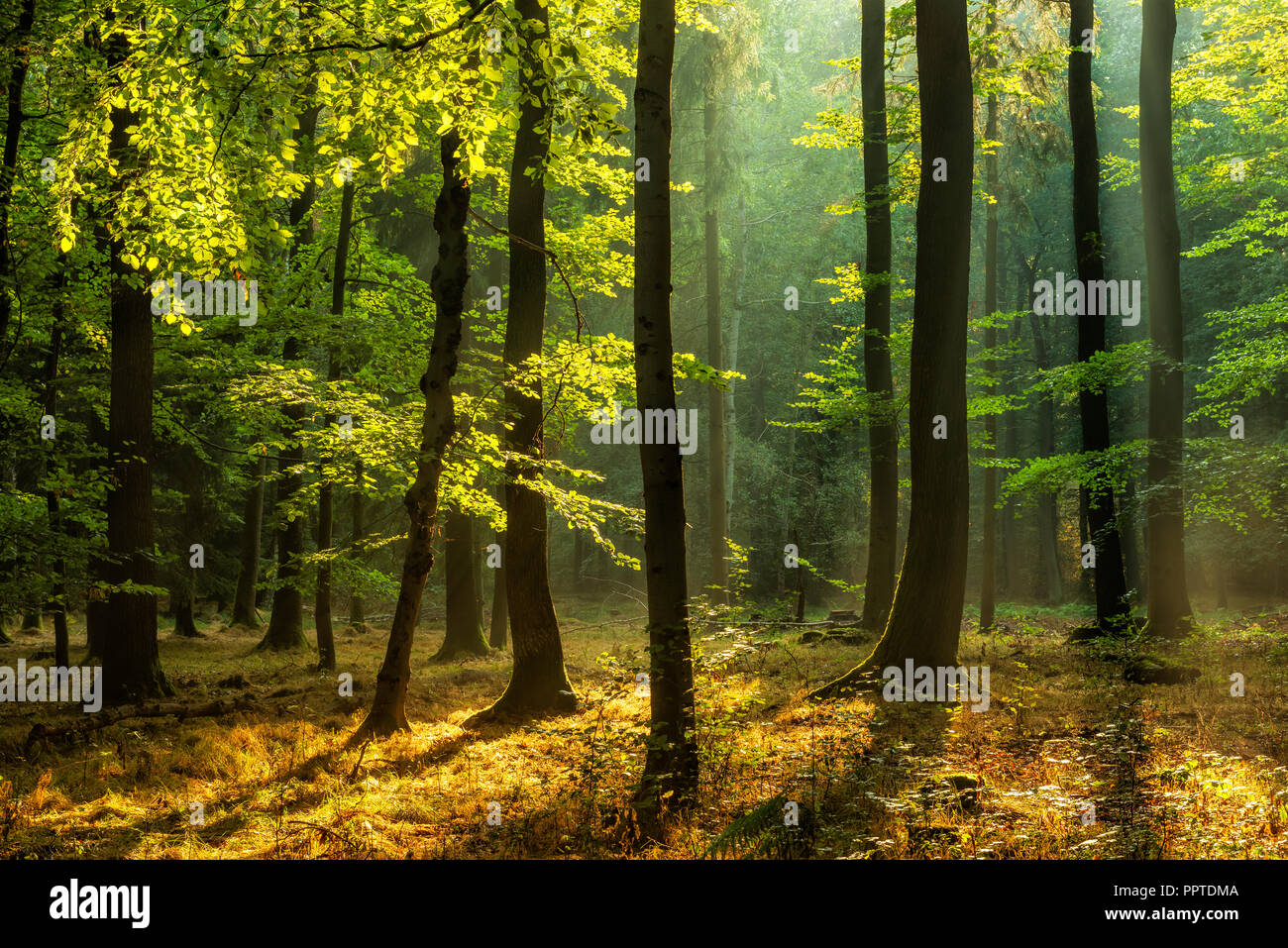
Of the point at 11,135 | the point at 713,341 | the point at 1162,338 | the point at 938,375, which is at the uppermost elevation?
the point at 11,135

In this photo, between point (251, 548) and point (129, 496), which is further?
point (251, 548)

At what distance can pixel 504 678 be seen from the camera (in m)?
12.9

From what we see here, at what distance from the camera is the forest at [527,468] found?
18.2 feet

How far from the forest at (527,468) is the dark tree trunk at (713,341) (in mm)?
123

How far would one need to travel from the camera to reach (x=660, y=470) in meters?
5.84

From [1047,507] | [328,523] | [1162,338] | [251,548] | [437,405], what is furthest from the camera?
[1047,507]

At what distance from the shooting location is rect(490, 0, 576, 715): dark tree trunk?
9.66 metres

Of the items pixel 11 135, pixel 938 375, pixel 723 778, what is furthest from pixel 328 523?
pixel 938 375

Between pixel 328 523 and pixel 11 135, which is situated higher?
pixel 11 135

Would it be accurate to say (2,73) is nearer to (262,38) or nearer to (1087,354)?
(262,38)

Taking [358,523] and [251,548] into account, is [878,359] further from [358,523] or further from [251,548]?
[251,548]

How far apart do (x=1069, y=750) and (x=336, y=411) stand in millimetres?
7969

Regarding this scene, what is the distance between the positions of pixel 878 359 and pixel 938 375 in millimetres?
4975

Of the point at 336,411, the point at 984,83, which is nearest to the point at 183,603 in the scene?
the point at 336,411
